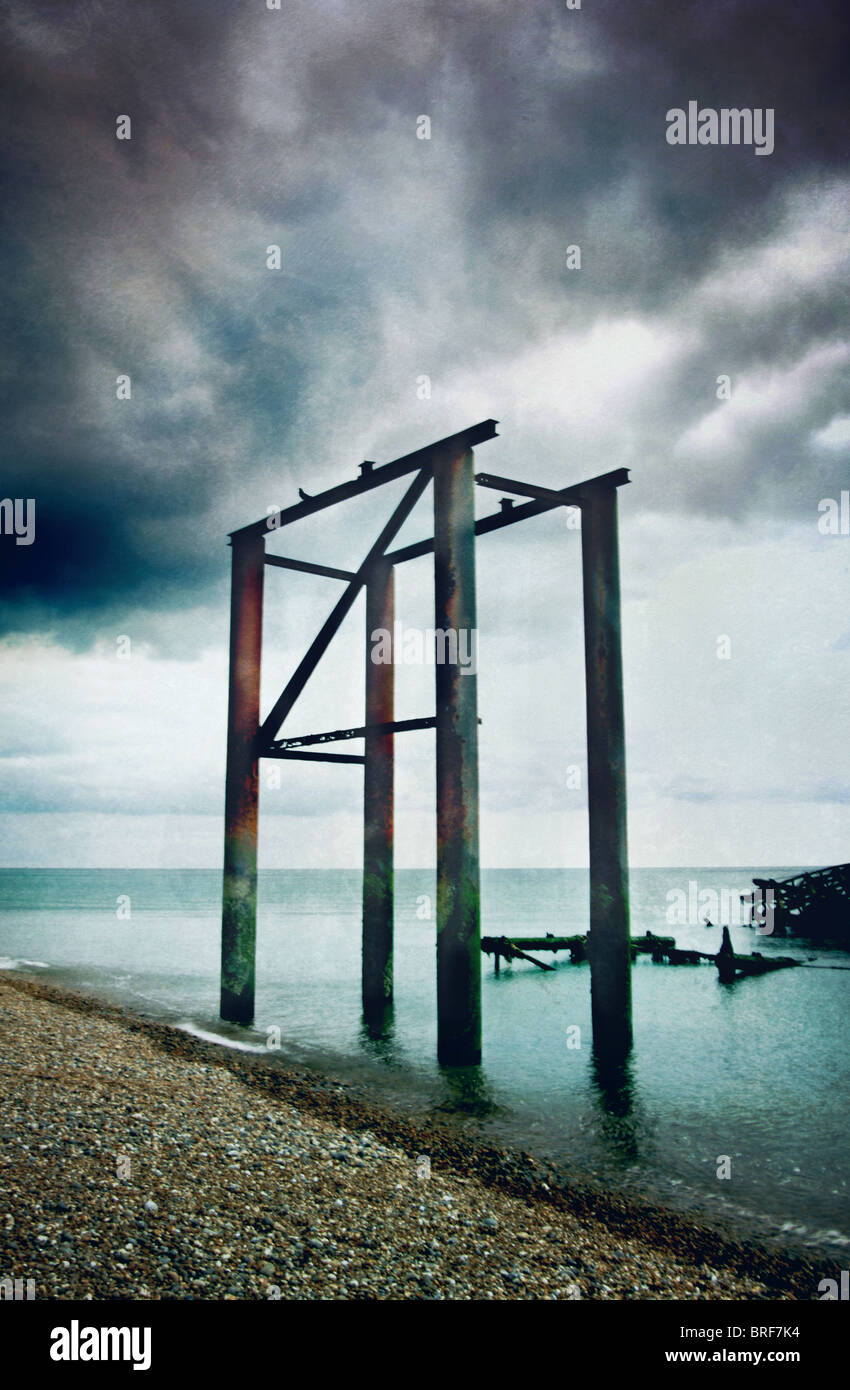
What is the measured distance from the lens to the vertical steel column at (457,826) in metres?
11.9

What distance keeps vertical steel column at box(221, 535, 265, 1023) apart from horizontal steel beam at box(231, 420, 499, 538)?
52cm

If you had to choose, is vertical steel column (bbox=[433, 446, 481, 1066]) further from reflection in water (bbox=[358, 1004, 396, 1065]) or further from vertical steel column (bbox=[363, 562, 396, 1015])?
vertical steel column (bbox=[363, 562, 396, 1015])

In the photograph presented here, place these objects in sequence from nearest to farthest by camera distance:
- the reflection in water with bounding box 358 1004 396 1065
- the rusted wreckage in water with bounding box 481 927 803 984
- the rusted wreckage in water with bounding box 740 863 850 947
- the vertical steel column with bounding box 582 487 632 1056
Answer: the vertical steel column with bounding box 582 487 632 1056
the reflection in water with bounding box 358 1004 396 1065
the rusted wreckage in water with bounding box 481 927 803 984
the rusted wreckage in water with bounding box 740 863 850 947

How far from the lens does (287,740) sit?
15555 millimetres

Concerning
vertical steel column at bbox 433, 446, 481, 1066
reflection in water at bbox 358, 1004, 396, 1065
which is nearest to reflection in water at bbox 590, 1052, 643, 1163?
vertical steel column at bbox 433, 446, 481, 1066

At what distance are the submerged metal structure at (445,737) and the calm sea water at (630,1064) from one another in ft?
4.18

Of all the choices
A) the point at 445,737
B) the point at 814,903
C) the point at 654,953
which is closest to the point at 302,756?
the point at 445,737

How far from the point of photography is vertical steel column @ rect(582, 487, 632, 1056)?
44.2ft

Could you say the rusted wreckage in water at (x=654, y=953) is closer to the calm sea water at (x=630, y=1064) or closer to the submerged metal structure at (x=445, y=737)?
the calm sea water at (x=630, y=1064)

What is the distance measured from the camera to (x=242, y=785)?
51.1 feet

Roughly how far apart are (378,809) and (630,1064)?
6.97 m

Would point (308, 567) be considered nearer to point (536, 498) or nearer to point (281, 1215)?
point (536, 498)

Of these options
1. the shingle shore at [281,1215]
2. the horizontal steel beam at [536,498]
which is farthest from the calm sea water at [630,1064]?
the horizontal steel beam at [536,498]
